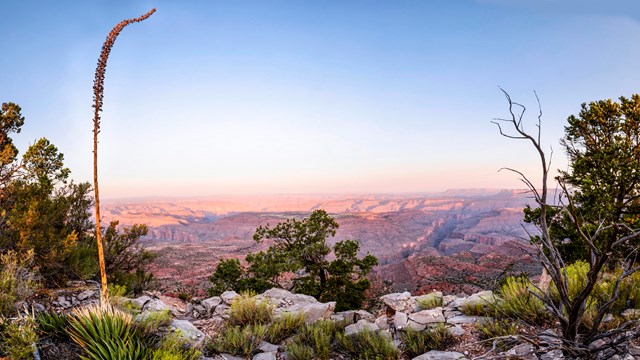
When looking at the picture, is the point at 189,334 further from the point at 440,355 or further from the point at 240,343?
the point at 440,355

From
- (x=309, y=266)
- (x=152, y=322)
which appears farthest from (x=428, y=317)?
(x=309, y=266)

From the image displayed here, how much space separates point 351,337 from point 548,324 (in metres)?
4.02

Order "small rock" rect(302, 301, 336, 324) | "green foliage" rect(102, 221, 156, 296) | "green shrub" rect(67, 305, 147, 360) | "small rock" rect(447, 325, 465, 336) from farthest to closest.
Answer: "green foliage" rect(102, 221, 156, 296) → "small rock" rect(302, 301, 336, 324) → "small rock" rect(447, 325, 465, 336) → "green shrub" rect(67, 305, 147, 360)

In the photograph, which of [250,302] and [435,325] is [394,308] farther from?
[250,302]

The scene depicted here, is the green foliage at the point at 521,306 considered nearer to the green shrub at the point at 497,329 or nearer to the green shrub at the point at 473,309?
the green shrub at the point at 497,329

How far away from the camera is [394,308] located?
10.2 meters

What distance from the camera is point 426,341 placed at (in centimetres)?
735

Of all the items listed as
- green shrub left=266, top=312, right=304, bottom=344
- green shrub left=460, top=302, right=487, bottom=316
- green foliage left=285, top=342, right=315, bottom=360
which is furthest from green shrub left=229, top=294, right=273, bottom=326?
green shrub left=460, top=302, right=487, bottom=316

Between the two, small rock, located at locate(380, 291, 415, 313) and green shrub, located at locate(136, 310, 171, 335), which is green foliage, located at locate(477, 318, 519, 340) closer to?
small rock, located at locate(380, 291, 415, 313)

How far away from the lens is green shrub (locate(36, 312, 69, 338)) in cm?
639

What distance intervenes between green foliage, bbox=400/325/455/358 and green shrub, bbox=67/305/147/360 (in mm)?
5084

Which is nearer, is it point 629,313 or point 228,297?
point 629,313

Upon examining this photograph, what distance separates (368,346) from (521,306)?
10.6 feet

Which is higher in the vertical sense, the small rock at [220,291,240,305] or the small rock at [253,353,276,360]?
the small rock at [253,353,276,360]
